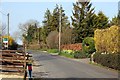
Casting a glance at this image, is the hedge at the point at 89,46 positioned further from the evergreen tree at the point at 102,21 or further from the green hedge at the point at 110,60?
the evergreen tree at the point at 102,21

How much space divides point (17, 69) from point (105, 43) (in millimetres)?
13919

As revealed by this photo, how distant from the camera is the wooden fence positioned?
66.3ft

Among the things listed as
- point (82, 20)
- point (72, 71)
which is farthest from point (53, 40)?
point (72, 71)

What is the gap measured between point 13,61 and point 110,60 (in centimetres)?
936

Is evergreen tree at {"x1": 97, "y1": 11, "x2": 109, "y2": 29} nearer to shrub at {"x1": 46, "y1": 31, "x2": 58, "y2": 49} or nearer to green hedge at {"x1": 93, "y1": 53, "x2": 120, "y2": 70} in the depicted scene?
shrub at {"x1": 46, "y1": 31, "x2": 58, "y2": 49}

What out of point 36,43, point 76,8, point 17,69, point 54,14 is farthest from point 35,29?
point 17,69

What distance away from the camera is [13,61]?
20.7 meters

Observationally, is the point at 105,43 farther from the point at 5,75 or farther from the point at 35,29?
the point at 35,29

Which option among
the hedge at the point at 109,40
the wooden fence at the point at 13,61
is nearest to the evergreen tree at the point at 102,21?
the hedge at the point at 109,40

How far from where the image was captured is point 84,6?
249 ft

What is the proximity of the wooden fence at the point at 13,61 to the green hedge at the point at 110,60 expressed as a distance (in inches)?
293

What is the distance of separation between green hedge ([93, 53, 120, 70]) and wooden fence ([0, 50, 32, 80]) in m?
7.45

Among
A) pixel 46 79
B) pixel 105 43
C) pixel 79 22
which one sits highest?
pixel 79 22

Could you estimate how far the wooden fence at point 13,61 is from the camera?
20.2m
